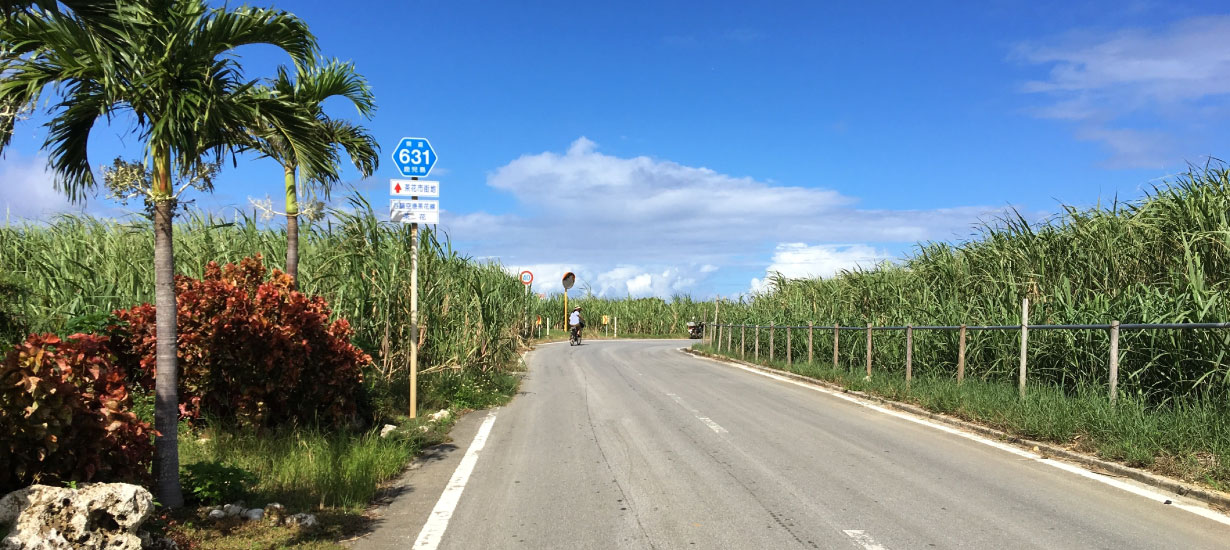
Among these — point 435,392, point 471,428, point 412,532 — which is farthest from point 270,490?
point 435,392

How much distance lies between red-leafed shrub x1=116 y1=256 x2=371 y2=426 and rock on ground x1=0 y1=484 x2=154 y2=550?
3.20 m

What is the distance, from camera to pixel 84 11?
3951 millimetres

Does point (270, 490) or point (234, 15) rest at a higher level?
point (234, 15)

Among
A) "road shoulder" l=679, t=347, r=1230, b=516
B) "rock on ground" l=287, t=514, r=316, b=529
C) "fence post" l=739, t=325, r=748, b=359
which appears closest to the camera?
"rock on ground" l=287, t=514, r=316, b=529

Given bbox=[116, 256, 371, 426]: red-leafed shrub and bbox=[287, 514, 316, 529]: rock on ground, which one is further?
bbox=[116, 256, 371, 426]: red-leafed shrub

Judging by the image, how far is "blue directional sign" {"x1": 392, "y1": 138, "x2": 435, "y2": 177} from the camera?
34.0ft

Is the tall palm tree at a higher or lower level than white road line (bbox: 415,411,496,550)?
higher

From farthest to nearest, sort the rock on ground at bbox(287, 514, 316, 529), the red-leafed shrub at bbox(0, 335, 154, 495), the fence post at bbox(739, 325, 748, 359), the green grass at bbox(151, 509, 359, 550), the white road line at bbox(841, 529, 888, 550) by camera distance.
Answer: the fence post at bbox(739, 325, 748, 359), the rock on ground at bbox(287, 514, 316, 529), the white road line at bbox(841, 529, 888, 550), the green grass at bbox(151, 509, 359, 550), the red-leafed shrub at bbox(0, 335, 154, 495)

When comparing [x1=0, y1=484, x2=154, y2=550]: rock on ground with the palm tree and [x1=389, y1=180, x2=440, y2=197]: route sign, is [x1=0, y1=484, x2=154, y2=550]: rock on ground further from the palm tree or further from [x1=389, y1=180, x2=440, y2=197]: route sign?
[x1=389, y1=180, x2=440, y2=197]: route sign

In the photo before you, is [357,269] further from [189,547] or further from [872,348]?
[872,348]

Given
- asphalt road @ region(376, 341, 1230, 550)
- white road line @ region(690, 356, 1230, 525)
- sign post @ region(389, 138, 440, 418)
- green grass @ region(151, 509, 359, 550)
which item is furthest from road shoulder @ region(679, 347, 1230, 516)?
sign post @ region(389, 138, 440, 418)

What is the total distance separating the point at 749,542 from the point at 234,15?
517cm

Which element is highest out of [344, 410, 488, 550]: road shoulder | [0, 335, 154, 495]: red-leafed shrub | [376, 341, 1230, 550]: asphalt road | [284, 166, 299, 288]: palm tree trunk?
[284, 166, 299, 288]: palm tree trunk

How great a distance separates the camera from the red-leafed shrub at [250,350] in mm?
7062
